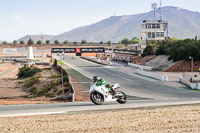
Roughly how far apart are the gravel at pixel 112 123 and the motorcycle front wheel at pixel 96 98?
11.2 ft

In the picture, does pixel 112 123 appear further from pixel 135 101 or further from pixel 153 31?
pixel 153 31

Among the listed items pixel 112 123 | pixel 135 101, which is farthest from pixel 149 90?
pixel 112 123

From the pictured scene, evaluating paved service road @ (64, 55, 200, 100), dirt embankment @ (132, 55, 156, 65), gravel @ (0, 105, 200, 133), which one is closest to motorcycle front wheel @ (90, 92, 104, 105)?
gravel @ (0, 105, 200, 133)

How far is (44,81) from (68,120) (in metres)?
41.3

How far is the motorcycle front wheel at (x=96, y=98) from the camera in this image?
53.8ft

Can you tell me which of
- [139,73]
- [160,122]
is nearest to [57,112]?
[160,122]

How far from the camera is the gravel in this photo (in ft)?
33.0

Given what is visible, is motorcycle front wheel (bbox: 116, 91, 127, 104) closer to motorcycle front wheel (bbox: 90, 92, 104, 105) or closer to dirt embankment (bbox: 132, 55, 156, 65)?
motorcycle front wheel (bbox: 90, 92, 104, 105)

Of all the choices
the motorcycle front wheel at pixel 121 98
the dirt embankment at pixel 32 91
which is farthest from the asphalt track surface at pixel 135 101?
the dirt embankment at pixel 32 91

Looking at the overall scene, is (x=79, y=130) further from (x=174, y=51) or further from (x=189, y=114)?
(x=174, y=51)

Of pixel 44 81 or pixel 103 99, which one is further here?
pixel 44 81

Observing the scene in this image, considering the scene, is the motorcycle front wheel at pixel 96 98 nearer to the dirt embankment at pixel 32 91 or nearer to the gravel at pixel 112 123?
the gravel at pixel 112 123

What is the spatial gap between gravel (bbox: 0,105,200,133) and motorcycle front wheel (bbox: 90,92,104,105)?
135 inches

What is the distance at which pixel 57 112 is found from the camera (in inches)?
556
